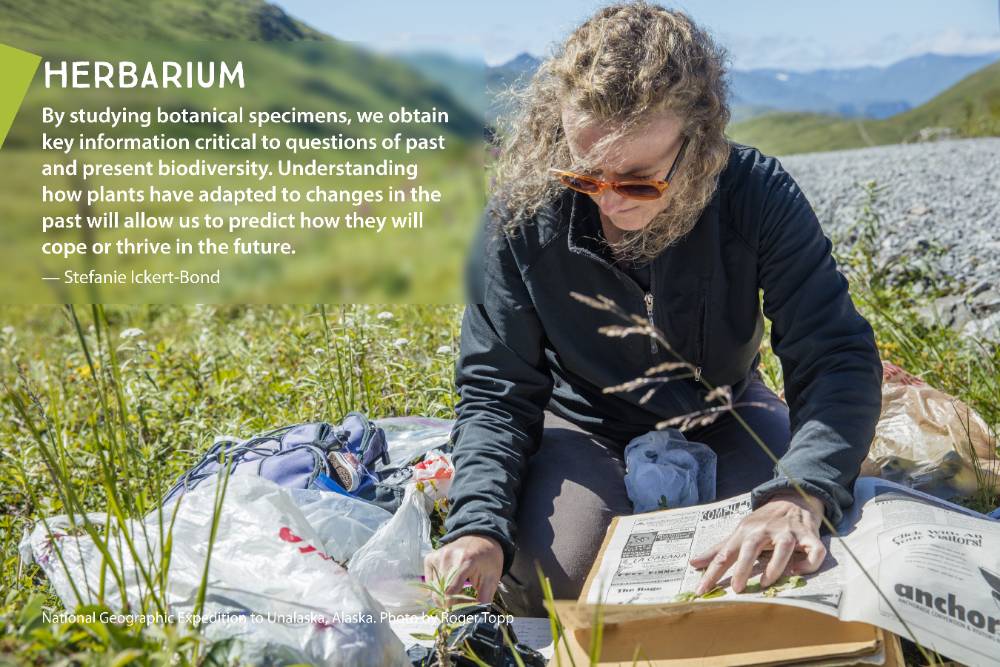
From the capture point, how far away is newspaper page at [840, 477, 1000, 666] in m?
1.67

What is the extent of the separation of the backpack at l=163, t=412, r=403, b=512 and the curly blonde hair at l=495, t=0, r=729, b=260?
2.88ft

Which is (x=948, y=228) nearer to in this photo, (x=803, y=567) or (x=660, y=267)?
(x=660, y=267)

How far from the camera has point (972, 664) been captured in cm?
165

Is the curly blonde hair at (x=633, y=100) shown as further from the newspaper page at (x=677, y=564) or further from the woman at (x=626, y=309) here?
the newspaper page at (x=677, y=564)

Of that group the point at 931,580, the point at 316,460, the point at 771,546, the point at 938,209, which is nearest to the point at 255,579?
the point at 316,460

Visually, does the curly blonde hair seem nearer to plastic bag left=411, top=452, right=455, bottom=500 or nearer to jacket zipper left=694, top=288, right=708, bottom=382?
jacket zipper left=694, top=288, right=708, bottom=382

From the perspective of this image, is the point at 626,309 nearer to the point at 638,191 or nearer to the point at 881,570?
the point at 638,191

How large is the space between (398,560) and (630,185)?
3.82 ft

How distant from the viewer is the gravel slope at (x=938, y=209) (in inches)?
187

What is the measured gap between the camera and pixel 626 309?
8.73 ft


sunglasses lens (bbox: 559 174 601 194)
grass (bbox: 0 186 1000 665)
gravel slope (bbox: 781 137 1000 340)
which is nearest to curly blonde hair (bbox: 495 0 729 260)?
sunglasses lens (bbox: 559 174 601 194)

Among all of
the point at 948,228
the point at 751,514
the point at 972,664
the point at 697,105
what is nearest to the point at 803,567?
the point at 751,514

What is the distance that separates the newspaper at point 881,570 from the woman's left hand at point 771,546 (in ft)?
0.10

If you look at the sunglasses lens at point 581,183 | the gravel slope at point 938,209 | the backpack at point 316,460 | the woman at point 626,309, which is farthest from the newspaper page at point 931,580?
the gravel slope at point 938,209
